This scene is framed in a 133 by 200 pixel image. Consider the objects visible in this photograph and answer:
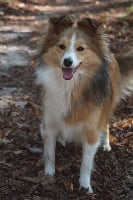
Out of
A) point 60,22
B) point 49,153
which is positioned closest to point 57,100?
point 49,153

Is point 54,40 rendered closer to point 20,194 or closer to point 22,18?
point 20,194

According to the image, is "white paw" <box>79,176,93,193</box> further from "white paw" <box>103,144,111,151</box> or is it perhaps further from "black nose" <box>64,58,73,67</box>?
"black nose" <box>64,58,73,67</box>

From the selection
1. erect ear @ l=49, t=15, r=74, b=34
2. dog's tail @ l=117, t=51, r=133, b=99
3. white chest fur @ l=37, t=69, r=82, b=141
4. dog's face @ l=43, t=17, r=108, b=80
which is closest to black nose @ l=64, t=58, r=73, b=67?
dog's face @ l=43, t=17, r=108, b=80

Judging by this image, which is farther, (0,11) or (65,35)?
(0,11)

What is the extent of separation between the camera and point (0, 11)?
42.6 feet

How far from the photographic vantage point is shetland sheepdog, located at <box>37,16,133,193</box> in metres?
4.26

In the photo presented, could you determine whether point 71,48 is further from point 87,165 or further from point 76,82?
point 87,165

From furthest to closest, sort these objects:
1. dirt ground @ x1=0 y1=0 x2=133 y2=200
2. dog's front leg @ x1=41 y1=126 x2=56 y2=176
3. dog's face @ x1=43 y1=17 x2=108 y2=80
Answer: dog's front leg @ x1=41 y1=126 x2=56 y2=176 < dirt ground @ x1=0 y1=0 x2=133 y2=200 < dog's face @ x1=43 y1=17 x2=108 y2=80

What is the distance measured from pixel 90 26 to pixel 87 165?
4.69ft

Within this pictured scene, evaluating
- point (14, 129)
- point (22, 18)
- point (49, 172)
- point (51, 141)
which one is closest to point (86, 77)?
point (51, 141)

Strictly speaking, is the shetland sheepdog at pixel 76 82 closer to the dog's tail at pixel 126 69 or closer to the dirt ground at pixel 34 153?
the dirt ground at pixel 34 153

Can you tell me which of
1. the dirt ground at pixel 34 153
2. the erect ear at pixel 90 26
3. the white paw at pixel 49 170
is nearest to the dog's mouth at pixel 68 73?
the erect ear at pixel 90 26

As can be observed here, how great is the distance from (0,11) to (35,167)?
886 centimetres

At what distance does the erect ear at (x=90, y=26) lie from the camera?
4.35 metres
